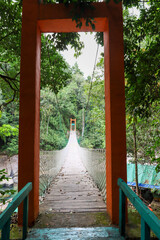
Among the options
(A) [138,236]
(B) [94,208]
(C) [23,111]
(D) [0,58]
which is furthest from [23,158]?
(D) [0,58]

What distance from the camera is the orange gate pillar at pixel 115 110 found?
64.3 inches

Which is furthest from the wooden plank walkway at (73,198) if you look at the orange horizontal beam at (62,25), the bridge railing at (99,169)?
the orange horizontal beam at (62,25)

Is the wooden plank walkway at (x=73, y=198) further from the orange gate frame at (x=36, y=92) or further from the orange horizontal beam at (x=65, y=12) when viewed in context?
the orange horizontal beam at (x=65, y=12)

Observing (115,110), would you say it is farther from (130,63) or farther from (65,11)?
(65,11)

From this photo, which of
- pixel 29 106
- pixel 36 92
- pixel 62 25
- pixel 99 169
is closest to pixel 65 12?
pixel 62 25

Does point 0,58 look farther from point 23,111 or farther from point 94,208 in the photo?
point 94,208

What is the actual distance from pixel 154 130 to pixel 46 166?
6.73ft

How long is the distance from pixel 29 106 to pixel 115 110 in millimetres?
842

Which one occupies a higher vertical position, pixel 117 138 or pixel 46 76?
pixel 46 76

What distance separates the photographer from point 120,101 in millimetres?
1713

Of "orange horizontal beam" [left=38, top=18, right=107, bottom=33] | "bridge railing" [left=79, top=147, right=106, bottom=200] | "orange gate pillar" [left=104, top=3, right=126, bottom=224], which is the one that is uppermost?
"orange horizontal beam" [left=38, top=18, right=107, bottom=33]

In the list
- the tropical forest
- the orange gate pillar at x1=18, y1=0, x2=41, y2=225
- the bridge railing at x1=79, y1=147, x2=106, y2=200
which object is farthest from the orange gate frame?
the bridge railing at x1=79, y1=147, x2=106, y2=200

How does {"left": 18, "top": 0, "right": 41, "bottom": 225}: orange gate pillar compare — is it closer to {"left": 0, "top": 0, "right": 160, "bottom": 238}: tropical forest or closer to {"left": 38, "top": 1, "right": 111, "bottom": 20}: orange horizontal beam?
{"left": 38, "top": 1, "right": 111, "bottom": 20}: orange horizontal beam

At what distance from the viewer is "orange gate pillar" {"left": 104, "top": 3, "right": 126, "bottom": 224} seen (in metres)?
1.63
